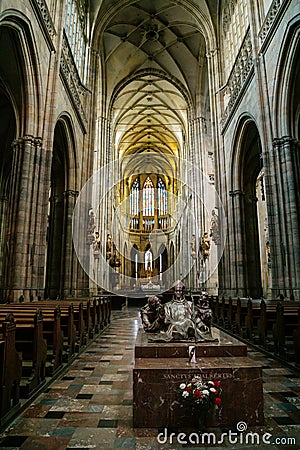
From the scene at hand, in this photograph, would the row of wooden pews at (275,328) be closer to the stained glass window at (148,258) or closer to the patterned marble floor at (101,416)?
the patterned marble floor at (101,416)

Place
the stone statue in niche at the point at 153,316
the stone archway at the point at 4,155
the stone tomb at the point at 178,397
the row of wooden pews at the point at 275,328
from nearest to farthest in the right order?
the stone tomb at the point at 178,397 < the stone statue in niche at the point at 153,316 < the row of wooden pews at the point at 275,328 < the stone archway at the point at 4,155

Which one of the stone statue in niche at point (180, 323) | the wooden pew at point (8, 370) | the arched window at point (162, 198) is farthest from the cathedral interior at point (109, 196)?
the arched window at point (162, 198)

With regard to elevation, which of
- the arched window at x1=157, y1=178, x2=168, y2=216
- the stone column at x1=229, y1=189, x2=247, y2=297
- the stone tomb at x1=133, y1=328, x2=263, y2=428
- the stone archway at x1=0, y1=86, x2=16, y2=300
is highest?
the arched window at x1=157, y1=178, x2=168, y2=216

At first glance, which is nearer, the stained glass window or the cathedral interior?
the cathedral interior

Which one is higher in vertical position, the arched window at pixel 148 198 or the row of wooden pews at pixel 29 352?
the arched window at pixel 148 198

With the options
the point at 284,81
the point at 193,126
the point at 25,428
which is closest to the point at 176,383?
the point at 25,428

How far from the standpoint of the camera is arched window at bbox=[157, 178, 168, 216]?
4759 cm

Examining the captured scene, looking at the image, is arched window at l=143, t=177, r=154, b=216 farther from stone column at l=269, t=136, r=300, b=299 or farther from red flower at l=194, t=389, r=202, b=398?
red flower at l=194, t=389, r=202, b=398

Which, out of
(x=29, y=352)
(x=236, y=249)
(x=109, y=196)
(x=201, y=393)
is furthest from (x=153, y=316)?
(x=109, y=196)

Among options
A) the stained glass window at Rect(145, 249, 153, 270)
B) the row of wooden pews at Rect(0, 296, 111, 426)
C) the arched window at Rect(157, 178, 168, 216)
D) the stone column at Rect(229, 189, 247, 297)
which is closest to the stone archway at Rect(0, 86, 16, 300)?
the row of wooden pews at Rect(0, 296, 111, 426)

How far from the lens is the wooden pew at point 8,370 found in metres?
3.37

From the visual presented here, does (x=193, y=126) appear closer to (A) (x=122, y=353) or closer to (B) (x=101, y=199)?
(B) (x=101, y=199)

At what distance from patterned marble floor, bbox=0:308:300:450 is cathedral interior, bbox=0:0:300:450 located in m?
0.02

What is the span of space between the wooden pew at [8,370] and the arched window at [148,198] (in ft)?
145
